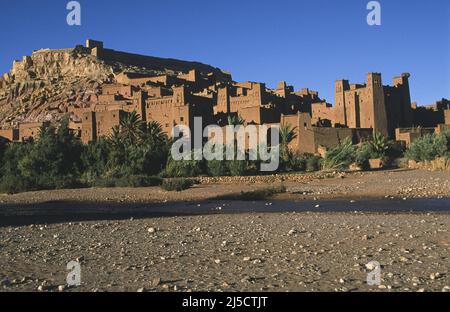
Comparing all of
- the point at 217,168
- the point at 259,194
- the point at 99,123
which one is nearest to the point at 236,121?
the point at 217,168

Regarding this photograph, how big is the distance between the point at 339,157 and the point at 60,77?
160 feet

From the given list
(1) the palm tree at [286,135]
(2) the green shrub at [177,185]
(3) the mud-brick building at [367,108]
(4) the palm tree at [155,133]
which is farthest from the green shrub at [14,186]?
(3) the mud-brick building at [367,108]

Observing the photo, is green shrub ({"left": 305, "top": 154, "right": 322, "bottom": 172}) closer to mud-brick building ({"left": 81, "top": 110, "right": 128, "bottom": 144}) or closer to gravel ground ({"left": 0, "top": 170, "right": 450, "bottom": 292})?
mud-brick building ({"left": 81, "top": 110, "right": 128, "bottom": 144})

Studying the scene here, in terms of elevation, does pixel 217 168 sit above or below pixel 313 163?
below

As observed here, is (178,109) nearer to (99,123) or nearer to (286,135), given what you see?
(99,123)

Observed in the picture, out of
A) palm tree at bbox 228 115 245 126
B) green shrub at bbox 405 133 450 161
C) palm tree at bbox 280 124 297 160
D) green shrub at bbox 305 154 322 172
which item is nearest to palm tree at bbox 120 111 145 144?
palm tree at bbox 228 115 245 126

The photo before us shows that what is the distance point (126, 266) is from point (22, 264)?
1670mm

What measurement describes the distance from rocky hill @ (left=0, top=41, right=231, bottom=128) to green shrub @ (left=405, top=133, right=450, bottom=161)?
122 feet

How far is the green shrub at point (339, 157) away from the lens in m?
35.2

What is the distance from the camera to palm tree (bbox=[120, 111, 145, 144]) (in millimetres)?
42812

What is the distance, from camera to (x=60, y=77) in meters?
73.1

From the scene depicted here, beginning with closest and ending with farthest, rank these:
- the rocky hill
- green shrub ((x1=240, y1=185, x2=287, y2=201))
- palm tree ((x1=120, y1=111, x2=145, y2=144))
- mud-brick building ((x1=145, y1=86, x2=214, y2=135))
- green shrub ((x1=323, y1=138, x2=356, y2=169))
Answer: green shrub ((x1=240, y1=185, x2=287, y2=201)) < green shrub ((x1=323, y1=138, x2=356, y2=169)) < palm tree ((x1=120, y1=111, x2=145, y2=144)) < mud-brick building ((x1=145, y1=86, x2=214, y2=135)) < the rocky hill
